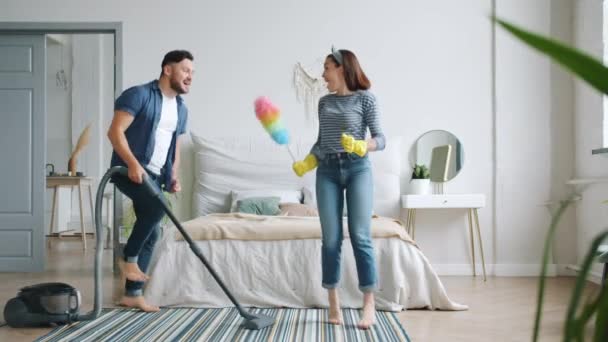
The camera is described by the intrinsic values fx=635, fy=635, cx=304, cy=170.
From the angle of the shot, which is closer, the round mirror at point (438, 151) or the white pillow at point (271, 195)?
the white pillow at point (271, 195)

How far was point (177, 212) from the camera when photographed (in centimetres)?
530

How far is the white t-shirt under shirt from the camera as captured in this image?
337 cm

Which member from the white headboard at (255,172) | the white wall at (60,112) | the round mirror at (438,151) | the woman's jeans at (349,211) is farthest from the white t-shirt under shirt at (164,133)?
the white wall at (60,112)

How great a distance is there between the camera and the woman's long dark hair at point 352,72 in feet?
10.1

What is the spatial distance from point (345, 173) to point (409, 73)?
2.48 metres

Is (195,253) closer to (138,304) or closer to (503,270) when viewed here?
(138,304)

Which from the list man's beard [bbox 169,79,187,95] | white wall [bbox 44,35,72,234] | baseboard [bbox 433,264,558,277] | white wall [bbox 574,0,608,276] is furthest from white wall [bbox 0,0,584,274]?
white wall [bbox 44,35,72,234]

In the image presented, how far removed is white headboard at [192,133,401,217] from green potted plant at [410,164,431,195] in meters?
0.13

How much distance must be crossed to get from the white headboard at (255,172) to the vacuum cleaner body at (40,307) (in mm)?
2135

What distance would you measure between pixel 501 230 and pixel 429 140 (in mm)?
942

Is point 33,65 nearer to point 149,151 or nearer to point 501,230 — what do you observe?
point 149,151

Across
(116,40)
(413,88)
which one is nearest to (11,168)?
(116,40)

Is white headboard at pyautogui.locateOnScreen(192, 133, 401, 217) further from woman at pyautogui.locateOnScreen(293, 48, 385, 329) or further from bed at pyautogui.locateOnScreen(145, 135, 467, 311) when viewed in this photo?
woman at pyautogui.locateOnScreen(293, 48, 385, 329)

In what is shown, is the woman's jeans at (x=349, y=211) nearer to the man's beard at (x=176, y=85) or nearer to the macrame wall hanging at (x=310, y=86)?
the man's beard at (x=176, y=85)
